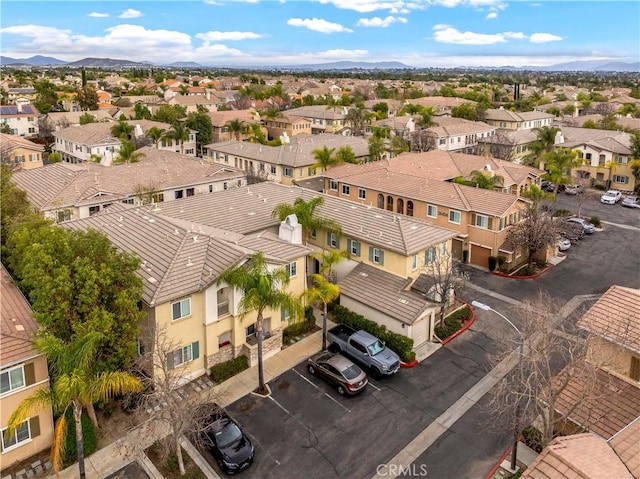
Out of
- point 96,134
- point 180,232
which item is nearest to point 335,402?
point 180,232

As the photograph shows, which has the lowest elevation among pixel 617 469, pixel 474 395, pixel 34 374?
pixel 474 395

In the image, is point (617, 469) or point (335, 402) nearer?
point (617, 469)

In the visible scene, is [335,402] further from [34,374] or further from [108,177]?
[108,177]

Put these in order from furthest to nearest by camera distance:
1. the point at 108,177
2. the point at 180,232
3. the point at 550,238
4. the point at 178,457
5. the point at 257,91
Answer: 1. the point at 257,91
2. the point at 108,177
3. the point at 550,238
4. the point at 180,232
5. the point at 178,457

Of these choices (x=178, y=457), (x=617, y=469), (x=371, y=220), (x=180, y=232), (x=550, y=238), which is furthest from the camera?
(x=550, y=238)

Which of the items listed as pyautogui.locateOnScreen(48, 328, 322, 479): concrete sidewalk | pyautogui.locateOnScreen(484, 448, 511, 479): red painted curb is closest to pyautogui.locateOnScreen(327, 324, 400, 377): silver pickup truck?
pyautogui.locateOnScreen(48, 328, 322, 479): concrete sidewalk

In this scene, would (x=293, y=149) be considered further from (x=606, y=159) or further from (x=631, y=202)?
(x=606, y=159)

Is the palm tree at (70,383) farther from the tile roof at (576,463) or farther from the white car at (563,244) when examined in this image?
the white car at (563,244)

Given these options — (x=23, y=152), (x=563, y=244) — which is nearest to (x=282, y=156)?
(x=563, y=244)

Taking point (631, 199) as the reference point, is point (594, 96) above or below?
above
